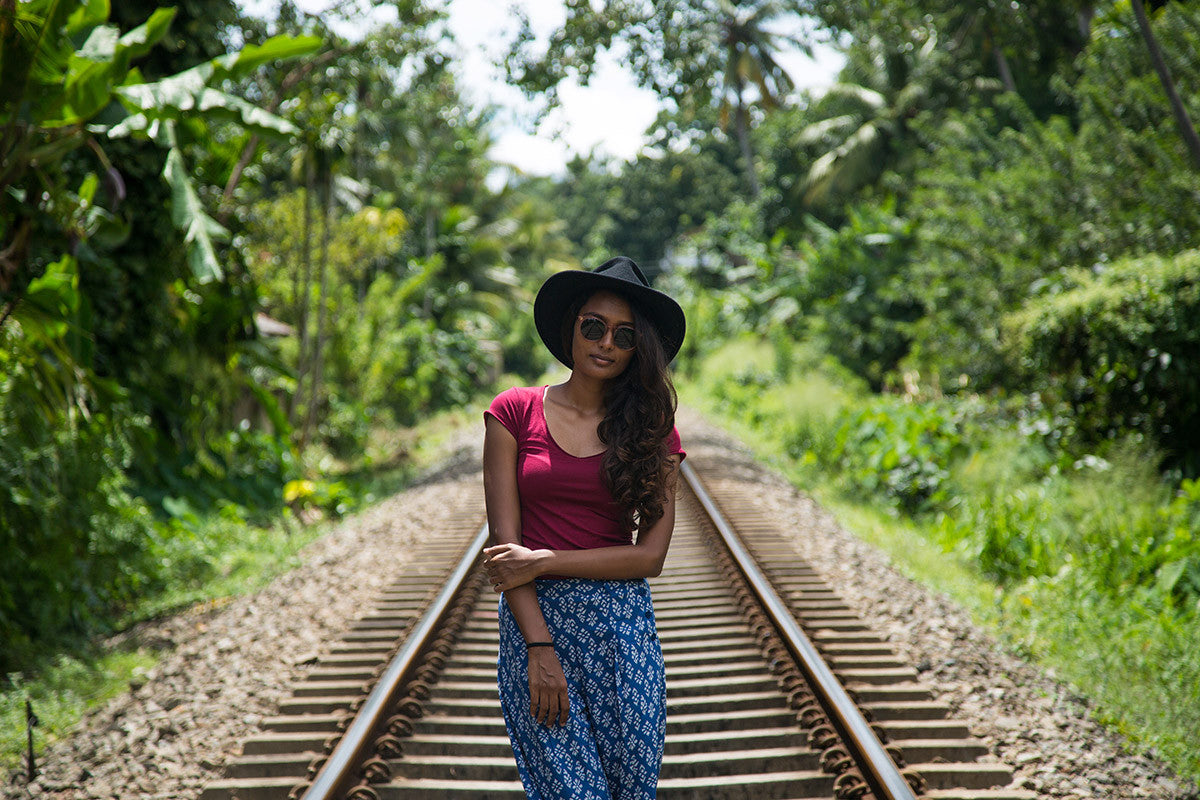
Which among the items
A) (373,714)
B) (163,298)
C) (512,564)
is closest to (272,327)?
(163,298)

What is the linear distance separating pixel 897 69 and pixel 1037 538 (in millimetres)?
22751

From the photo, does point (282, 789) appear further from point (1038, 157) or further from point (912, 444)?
point (1038, 157)

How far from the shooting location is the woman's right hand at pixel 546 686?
2199 millimetres

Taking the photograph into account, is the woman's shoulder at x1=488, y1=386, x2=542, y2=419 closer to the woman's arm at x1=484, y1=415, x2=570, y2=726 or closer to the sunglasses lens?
the woman's arm at x1=484, y1=415, x2=570, y2=726

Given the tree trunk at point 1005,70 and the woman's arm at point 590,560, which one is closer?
the woman's arm at point 590,560

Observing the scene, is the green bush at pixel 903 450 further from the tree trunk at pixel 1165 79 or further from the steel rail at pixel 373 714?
the steel rail at pixel 373 714

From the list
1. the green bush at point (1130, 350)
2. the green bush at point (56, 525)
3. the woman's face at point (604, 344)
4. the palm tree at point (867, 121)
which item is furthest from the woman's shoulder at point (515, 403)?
the palm tree at point (867, 121)

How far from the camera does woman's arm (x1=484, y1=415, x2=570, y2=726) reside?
7.23 ft

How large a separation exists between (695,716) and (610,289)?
99.8 inches

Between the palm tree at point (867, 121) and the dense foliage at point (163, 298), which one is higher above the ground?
the palm tree at point (867, 121)

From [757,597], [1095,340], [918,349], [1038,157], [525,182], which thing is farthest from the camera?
[525,182]

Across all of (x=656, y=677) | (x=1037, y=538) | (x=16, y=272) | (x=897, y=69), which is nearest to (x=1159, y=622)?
(x=1037, y=538)

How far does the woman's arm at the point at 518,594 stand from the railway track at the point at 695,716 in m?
1.58

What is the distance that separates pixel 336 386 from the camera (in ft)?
51.2
